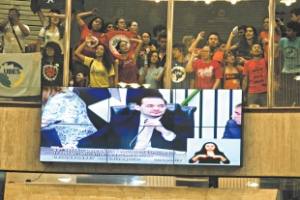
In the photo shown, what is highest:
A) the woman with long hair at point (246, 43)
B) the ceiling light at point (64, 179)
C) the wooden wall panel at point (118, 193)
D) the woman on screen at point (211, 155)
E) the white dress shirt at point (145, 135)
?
the woman with long hair at point (246, 43)

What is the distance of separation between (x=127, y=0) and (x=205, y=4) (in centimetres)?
153

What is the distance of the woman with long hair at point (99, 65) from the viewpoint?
13469mm

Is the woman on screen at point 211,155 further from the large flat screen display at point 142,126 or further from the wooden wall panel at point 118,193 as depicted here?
the wooden wall panel at point 118,193

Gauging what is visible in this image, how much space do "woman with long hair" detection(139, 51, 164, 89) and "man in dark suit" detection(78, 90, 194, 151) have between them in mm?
287

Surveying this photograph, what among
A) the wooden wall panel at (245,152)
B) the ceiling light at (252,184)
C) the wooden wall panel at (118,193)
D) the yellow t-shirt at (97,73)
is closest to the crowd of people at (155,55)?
the yellow t-shirt at (97,73)

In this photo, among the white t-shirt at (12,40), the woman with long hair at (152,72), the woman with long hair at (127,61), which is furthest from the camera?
the white t-shirt at (12,40)

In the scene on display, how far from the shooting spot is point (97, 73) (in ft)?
44.2

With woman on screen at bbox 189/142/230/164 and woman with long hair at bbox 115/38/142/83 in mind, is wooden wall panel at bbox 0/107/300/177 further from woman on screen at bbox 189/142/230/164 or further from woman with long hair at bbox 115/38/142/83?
woman with long hair at bbox 115/38/142/83

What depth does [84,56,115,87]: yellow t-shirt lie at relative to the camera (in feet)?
44.2

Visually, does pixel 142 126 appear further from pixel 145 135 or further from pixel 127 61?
pixel 127 61

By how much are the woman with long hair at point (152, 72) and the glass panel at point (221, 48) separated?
29 centimetres

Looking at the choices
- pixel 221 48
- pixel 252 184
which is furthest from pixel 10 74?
pixel 252 184

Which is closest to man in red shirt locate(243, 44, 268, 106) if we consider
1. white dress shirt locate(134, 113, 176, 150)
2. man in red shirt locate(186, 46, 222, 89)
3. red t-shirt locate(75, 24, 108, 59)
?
man in red shirt locate(186, 46, 222, 89)

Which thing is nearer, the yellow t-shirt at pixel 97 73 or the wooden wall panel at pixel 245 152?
the wooden wall panel at pixel 245 152
